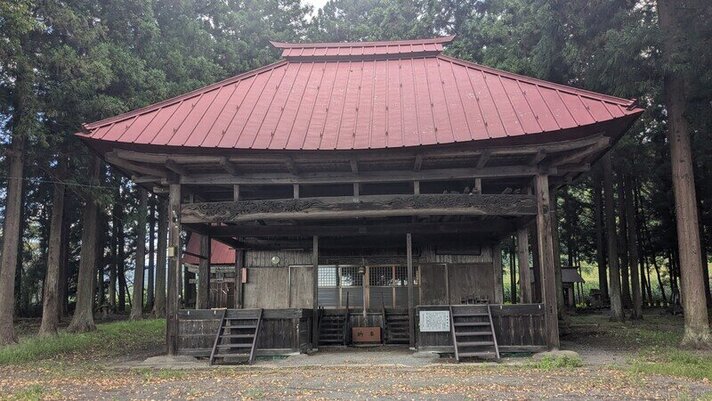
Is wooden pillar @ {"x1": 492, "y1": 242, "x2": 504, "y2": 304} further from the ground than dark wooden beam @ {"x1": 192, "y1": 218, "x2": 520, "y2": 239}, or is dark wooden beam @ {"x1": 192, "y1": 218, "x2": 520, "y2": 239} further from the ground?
dark wooden beam @ {"x1": 192, "y1": 218, "x2": 520, "y2": 239}

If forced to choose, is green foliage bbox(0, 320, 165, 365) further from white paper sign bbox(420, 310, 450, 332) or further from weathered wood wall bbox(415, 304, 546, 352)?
weathered wood wall bbox(415, 304, 546, 352)

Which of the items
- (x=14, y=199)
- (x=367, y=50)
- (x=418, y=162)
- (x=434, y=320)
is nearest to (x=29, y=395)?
(x=434, y=320)

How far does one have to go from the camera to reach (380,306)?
15.7 metres

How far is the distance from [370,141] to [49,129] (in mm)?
9753

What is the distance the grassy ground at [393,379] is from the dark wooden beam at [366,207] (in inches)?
116

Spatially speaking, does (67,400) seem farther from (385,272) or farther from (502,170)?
(385,272)

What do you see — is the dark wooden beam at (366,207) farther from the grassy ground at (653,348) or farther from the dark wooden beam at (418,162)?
the grassy ground at (653,348)

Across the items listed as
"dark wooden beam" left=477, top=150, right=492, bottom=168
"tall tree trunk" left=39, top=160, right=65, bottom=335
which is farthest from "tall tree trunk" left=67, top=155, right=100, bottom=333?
"dark wooden beam" left=477, top=150, right=492, bottom=168

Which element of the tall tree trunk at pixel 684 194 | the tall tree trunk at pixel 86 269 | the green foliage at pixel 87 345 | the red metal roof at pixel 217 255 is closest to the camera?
the tall tree trunk at pixel 684 194

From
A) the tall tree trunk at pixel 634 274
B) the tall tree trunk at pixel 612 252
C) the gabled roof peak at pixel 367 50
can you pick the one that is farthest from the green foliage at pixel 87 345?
the tall tree trunk at pixel 634 274

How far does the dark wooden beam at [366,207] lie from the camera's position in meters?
10.8

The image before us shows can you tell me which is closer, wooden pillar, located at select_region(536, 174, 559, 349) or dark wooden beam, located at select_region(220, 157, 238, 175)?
wooden pillar, located at select_region(536, 174, 559, 349)

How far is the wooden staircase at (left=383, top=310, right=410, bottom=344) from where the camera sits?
14.4 metres

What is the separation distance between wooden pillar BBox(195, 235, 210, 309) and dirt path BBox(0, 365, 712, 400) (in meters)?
3.69
